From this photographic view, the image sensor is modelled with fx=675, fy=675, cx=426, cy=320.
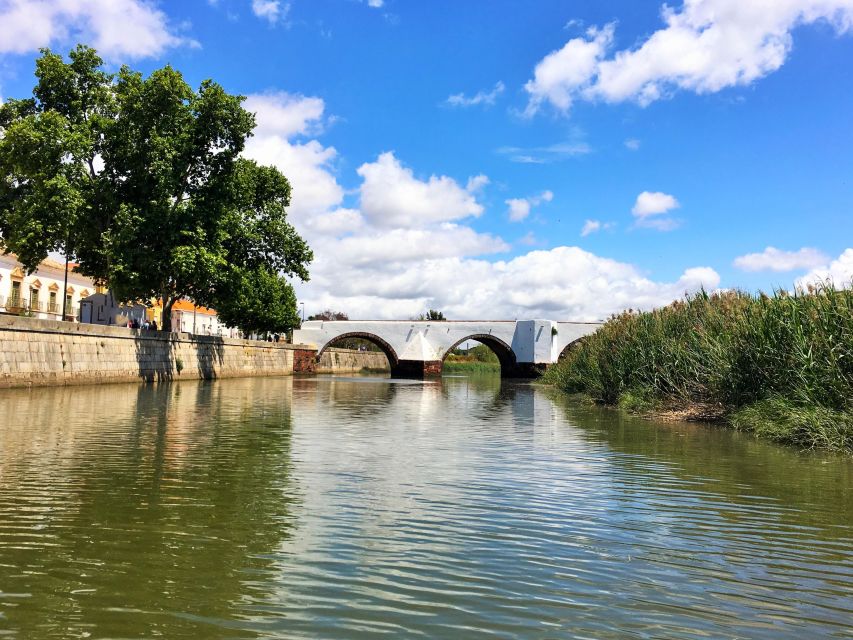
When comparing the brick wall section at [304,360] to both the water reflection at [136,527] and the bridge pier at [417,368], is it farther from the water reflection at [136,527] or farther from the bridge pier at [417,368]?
the water reflection at [136,527]

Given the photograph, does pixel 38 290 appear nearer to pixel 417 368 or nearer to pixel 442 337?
pixel 417 368

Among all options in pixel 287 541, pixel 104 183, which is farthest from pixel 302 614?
pixel 104 183

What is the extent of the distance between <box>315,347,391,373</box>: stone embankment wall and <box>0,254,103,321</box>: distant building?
20727 millimetres

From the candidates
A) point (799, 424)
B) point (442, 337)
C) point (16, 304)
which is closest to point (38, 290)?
point (16, 304)

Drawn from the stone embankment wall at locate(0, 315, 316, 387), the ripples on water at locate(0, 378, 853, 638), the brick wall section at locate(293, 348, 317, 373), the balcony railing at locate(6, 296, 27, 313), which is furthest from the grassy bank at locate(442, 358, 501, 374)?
the ripples on water at locate(0, 378, 853, 638)

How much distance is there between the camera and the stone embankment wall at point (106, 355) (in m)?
20.9

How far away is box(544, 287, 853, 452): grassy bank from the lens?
11.5 metres

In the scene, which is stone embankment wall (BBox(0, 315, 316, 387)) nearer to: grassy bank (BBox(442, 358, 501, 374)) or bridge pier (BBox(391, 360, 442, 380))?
bridge pier (BBox(391, 360, 442, 380))

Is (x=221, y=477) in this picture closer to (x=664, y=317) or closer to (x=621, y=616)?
(x=621, y=616)

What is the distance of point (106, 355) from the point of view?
86.5 ft

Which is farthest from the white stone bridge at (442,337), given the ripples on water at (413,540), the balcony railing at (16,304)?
the ripples on water at (413,540)

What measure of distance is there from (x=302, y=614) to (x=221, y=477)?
425 cm

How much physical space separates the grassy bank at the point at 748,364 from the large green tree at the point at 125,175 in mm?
17248

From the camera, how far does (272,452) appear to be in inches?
370
